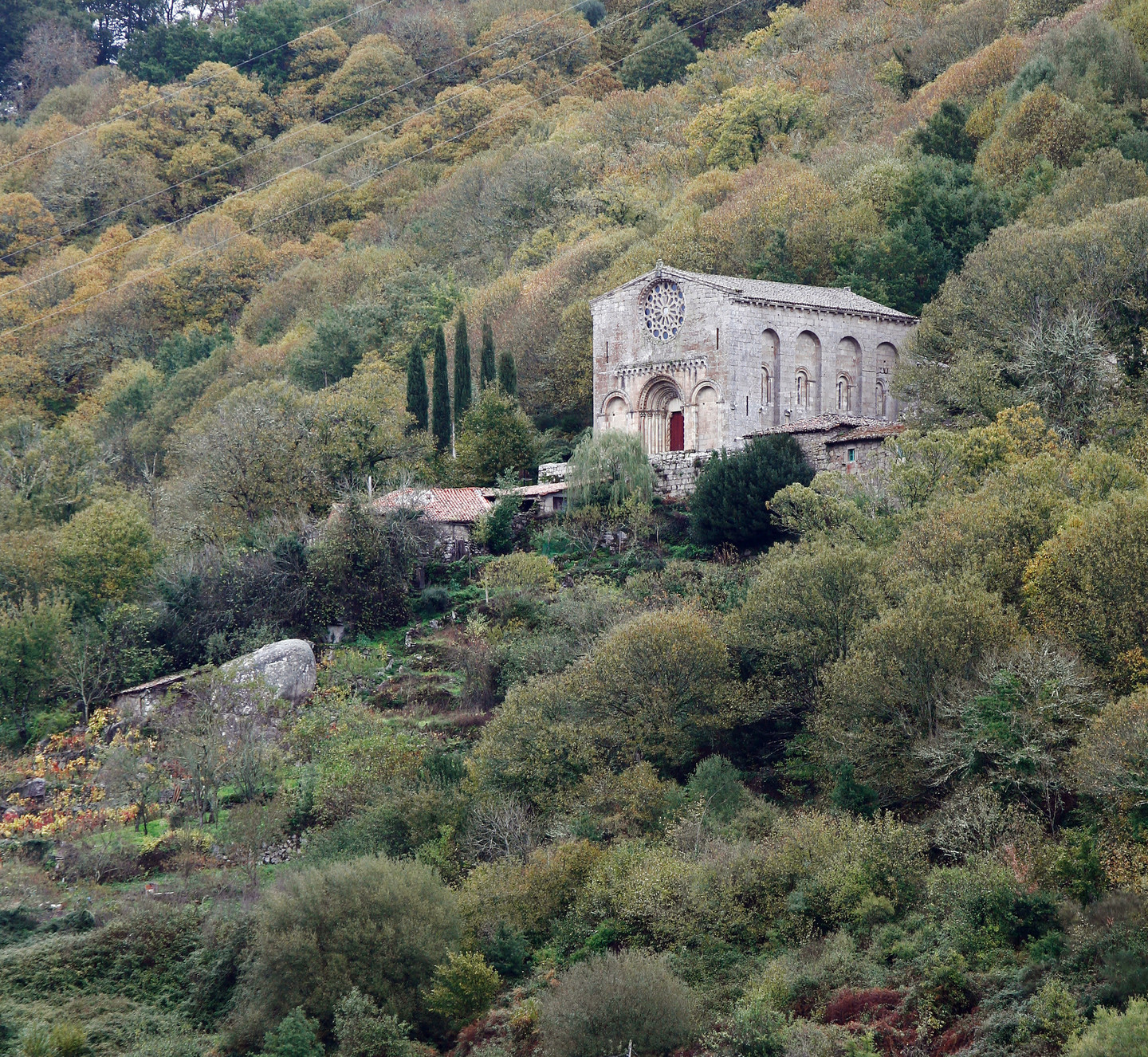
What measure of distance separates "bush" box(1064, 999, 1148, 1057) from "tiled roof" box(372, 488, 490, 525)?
2984cm

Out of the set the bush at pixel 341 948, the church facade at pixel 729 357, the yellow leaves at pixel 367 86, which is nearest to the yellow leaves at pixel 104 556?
the church facade at pixel 729 357

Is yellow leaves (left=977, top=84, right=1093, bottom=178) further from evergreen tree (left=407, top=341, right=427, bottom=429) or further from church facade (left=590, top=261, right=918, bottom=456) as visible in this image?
evergreen tree (left=407, top=341, right=427, bottom=429)

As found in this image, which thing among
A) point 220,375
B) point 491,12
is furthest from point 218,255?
point 491,12

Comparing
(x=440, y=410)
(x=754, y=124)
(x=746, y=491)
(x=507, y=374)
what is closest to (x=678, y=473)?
(x=746, y=491)

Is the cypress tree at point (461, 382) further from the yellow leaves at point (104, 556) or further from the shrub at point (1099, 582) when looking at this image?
the shrub at point (1099, 582)

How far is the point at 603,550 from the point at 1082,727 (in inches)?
812

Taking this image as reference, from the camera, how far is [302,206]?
10125cm

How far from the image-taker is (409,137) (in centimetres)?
10694

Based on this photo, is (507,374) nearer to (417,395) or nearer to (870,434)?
(417,395)

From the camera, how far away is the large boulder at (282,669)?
42250mm

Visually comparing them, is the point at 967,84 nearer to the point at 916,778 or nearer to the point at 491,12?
the point at 916,778

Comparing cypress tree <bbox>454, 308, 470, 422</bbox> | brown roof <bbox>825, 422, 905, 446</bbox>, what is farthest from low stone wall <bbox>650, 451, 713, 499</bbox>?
cypress tree <bbox>454, 308, 470, 422</bbox>

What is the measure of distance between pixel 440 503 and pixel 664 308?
36.5 ft

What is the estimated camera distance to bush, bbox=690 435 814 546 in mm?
43688
